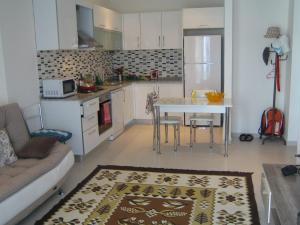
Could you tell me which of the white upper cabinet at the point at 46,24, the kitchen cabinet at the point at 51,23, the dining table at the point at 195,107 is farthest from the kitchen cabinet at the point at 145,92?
the white upper cabinet at the point at 46,24

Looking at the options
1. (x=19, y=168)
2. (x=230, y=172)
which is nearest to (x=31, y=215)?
(x=19, y=168)

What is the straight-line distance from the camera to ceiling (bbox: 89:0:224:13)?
6270mm

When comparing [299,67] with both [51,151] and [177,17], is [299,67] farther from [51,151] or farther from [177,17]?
[51,151]

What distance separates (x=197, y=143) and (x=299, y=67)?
6.03 feet

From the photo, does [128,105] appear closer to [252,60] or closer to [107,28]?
[107,28]

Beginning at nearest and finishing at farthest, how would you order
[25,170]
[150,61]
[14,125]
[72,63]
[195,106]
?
[25,170] < [14,125] < [195,106] < [72,63] < [150,61]

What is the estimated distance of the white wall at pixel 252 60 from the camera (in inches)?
204

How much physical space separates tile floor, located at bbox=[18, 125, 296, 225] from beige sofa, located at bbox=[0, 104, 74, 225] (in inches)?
15.7

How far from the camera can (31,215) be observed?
3.12 meters

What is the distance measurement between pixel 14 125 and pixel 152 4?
4014 mm

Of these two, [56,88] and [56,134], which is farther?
[56,88]

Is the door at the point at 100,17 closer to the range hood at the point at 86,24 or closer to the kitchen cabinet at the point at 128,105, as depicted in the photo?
the range hood at the point at 86,24

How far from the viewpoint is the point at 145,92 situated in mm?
6410

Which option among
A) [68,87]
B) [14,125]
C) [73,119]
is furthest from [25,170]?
[68,87]
